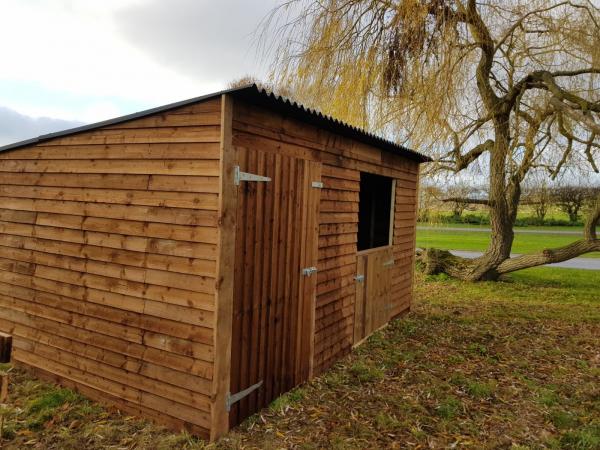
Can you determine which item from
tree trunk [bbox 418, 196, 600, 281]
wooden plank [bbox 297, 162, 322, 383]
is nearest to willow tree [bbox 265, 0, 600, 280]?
tree trunk [bbox 418, 196, 600, 281]

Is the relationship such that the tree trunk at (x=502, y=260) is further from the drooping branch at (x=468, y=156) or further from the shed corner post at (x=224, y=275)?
the shed corner post at (x=224, y=275)

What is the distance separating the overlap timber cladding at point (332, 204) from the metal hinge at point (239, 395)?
A: 1.02 metres

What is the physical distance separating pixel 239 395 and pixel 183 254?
1203 mm

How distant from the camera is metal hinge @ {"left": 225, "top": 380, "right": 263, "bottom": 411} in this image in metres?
3.03

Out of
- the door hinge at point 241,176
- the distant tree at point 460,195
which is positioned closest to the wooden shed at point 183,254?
the door hinge at point 241,176

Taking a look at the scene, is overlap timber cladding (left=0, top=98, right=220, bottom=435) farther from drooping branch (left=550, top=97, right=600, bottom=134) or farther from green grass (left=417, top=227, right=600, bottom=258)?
green grass (left=417, top=227, right=600, bottom=258)

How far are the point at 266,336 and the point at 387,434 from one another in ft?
4.14

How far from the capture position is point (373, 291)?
18.4ft

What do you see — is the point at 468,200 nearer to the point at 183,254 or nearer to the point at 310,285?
the point at 310,285

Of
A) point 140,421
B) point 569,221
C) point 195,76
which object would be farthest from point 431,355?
point 569,221

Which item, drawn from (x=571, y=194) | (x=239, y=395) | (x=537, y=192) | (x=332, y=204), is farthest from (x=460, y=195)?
(x=239, y=395)

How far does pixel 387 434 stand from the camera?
324cm

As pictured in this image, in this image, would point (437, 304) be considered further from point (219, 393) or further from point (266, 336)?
point (219, 393)

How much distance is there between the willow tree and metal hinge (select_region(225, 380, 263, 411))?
4.25 metres
